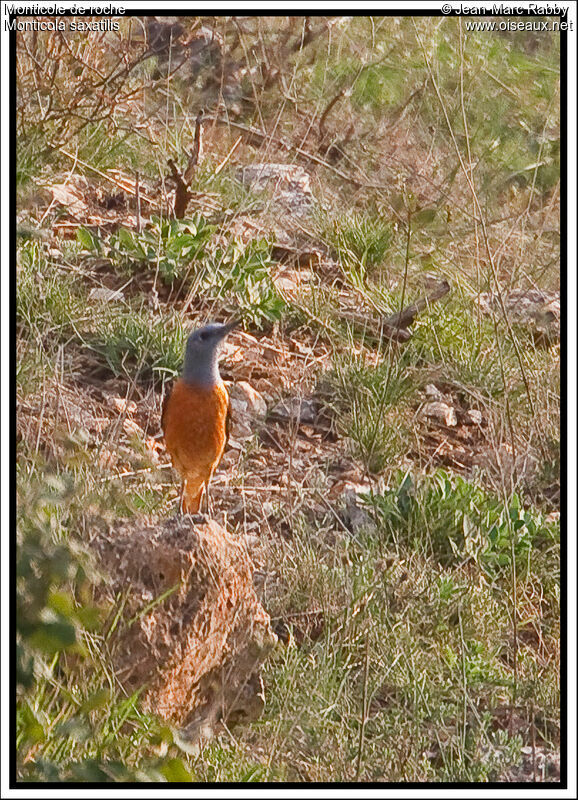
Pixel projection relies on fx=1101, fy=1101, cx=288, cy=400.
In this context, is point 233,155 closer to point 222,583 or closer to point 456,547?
point 456,547

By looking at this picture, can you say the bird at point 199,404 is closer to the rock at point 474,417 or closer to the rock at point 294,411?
the rock at point 294,411

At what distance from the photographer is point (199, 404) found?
458cm

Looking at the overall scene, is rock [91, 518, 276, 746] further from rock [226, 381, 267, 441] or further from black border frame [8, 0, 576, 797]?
rock [226, 381, 267, 441]

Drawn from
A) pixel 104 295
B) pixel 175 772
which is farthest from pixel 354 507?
pixel 175 772

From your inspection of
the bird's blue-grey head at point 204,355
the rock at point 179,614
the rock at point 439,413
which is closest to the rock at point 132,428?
the bird's blue-grey head at point 204,355

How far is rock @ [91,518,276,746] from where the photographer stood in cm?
373

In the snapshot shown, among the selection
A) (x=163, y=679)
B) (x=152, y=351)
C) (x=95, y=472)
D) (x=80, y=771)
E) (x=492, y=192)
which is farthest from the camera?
(x=492, y=192)

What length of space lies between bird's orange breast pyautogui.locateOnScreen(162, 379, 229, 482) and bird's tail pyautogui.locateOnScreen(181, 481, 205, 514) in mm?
281

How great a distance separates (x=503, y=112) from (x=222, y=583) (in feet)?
16.1

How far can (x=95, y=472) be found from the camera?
464cm

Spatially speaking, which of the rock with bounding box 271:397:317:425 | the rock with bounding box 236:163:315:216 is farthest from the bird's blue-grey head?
the rock with bounding box 236:163:315:216

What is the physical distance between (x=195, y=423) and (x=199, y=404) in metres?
0.08

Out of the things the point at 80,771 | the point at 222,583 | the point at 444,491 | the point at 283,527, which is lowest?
the point at 283,527

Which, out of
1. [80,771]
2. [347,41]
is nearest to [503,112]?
[347,41]
